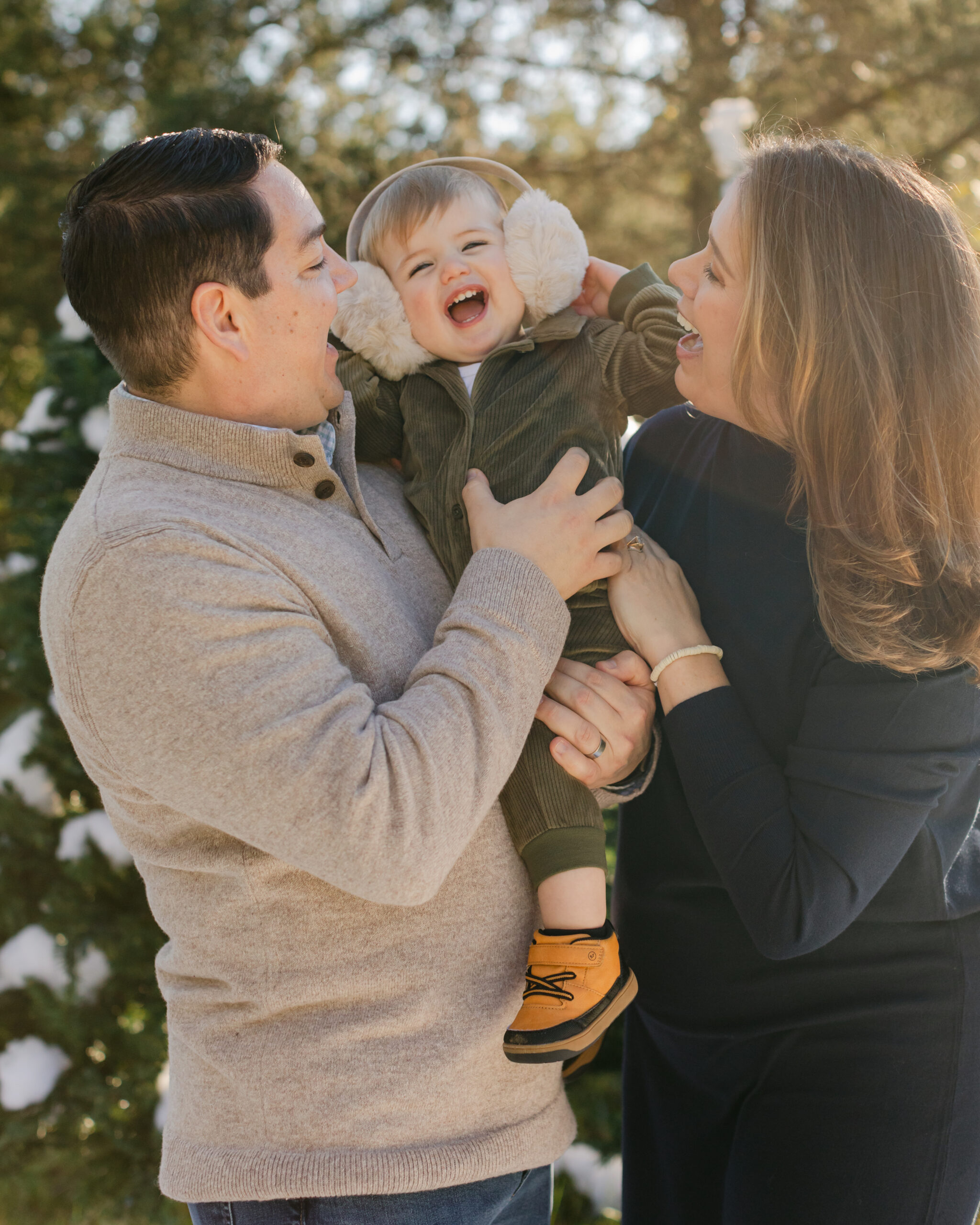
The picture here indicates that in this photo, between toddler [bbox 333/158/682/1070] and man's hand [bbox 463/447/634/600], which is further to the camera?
toddler [bbox 333/158/682/1070]

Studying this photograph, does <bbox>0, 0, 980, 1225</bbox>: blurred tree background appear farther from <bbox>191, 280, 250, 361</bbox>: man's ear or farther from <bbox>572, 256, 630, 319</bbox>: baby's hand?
<bbox>191, 280, 250, 361</bbox>: man's ear

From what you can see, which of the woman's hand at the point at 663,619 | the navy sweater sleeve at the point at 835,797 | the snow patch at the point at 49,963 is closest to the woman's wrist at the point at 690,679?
the woman's hand at the point at 663,619

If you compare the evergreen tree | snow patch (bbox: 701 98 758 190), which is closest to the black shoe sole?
the evergreen tree

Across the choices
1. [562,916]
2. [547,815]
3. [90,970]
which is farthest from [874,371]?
[90,970]

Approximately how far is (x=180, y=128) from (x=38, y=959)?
9.76 feet

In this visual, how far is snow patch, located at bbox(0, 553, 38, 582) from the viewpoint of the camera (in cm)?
314

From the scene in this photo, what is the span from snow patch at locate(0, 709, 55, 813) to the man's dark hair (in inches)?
72.6

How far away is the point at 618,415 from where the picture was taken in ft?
6.95

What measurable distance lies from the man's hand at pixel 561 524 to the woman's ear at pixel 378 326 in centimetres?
40

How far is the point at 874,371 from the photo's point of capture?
1646 mm

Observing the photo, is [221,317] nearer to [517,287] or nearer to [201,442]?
[201,442]

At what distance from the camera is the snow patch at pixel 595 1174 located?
3053 millimetres

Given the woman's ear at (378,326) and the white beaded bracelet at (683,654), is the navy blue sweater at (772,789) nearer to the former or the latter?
the white beaded bracelet at (683,654)

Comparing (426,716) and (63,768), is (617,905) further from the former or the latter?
(63,768)
